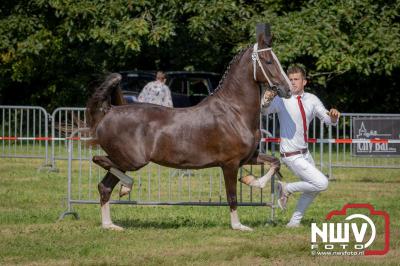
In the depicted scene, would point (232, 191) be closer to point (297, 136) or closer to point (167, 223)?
point (297, 136)

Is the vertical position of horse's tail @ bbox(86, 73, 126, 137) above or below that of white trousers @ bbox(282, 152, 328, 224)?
above

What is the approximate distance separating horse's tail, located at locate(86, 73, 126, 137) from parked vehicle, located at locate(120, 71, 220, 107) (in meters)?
13.4

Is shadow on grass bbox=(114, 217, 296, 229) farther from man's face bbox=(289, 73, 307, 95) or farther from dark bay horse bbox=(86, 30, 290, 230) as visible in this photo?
man's face bbox=(289, 73, 307, 95)

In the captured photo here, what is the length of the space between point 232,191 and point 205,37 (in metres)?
14.9

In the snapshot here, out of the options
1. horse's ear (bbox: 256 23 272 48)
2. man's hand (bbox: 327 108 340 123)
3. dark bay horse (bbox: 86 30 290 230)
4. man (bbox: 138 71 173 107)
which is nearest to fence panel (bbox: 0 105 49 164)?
man (bbox: 138 71 173 107)

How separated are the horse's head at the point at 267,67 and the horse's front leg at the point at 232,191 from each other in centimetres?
104

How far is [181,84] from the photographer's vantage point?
2588cm

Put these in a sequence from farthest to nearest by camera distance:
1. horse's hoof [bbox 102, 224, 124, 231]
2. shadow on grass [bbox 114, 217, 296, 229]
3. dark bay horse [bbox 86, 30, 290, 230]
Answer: shadow on grass [bbox 114, 217, 296, 229], horse's hoof [bbox 102, 224, 124, 231], dark bay horse [bbox 86, 30, 290, 230]

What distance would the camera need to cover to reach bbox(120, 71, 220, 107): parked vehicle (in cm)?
2559

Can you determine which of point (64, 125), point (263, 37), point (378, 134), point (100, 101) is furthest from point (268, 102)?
point (378, 134)

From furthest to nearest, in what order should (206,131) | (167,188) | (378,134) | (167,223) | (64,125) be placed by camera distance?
(378,134)
(64,125)
(167,188)
(167,223)
(206,131)

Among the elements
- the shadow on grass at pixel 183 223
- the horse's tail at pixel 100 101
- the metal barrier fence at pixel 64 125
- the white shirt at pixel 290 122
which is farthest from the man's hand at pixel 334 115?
the metal barrier fence at pixel 64 125

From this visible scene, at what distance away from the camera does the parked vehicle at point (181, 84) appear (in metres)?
25.6

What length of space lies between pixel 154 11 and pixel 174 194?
9639mm
